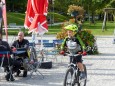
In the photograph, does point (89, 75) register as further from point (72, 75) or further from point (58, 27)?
point (58, 27)

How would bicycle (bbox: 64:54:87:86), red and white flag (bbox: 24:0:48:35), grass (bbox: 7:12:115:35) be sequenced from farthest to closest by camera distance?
grass (bbox: 7:12:115:35) → red and white flag (bbox: 24:0:48:35) → bicycle (bbox: 64:54:87:86)

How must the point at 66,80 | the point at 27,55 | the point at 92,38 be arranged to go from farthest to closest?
the point at 92,38
the point at 27,55
the point at 66,80

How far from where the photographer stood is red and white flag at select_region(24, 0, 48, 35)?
1320 cm

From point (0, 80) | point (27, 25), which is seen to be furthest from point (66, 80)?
point (27, 25)

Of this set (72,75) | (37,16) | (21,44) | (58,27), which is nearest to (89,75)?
(21,44)

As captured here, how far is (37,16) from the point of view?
13195 mm

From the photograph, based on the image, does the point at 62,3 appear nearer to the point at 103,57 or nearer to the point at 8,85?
the point at 103,57

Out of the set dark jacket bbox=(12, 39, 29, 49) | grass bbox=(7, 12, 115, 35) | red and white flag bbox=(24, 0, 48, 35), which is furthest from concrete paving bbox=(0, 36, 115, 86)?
grass bbox=(7, 12, 115, 35)

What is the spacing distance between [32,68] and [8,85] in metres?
1.37

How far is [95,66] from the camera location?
45.7 ft

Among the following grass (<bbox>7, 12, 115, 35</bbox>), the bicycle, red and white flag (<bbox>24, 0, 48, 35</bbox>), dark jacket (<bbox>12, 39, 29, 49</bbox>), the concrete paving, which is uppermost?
red and white flag (<bbox>24, 0, 48, 35</bbox>)

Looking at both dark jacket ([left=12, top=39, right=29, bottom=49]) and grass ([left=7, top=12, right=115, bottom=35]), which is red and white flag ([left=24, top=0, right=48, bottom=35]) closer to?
dark jacket ([left=12, top=39, right=29, bottom=49])

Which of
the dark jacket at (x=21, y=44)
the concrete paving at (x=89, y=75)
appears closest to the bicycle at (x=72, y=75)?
the concrete paving at (x=89, y=75)

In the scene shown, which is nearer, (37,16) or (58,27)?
(37,16)
